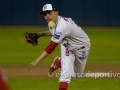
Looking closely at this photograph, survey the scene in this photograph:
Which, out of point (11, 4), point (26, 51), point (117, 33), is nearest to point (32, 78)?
point (26, 51)

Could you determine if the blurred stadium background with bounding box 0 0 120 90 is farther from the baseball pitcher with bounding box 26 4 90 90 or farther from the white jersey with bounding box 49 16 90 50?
the white jersey with bounding box 49 16 90 50

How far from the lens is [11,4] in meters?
23.1

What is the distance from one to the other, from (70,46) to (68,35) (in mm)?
172

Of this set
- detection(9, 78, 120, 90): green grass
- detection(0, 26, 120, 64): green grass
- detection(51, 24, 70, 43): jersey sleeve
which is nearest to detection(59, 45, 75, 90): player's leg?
detection(51, 24, 70, 43): jersey sleeve

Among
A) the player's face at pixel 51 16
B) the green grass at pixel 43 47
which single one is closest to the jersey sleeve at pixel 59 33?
the player's face at pixel 51 16

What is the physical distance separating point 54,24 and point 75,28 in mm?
391

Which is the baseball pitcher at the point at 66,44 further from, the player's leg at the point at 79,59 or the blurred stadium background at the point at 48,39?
the blurred stadium background at the point at 48,39

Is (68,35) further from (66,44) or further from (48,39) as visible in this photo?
(48,39)

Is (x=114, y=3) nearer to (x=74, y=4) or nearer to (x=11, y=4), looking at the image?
(x=74, y=4)

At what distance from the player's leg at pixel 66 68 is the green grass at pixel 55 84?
169 centimetres

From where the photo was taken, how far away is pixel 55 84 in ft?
24.9

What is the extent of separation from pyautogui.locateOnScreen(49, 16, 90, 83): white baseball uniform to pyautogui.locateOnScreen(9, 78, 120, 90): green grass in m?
1.36

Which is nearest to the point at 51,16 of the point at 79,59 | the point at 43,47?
the point at 79,59

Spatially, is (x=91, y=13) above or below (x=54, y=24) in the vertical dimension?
below
